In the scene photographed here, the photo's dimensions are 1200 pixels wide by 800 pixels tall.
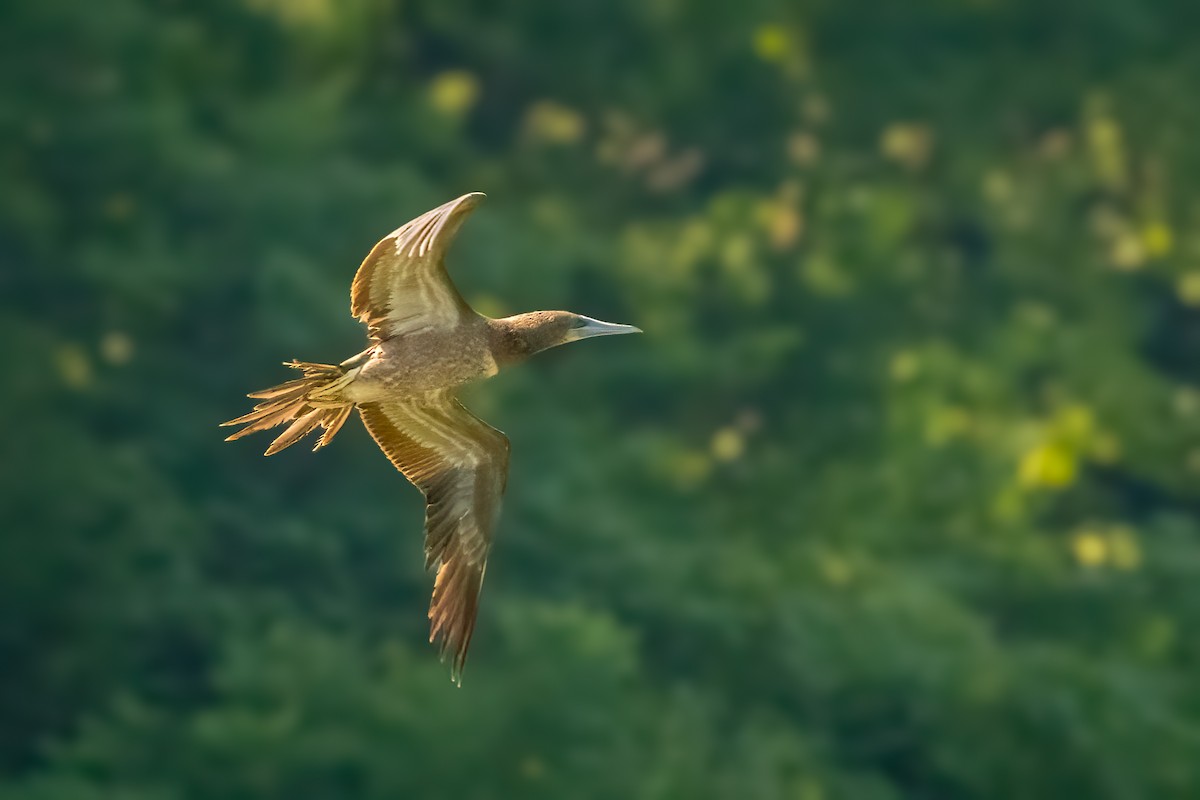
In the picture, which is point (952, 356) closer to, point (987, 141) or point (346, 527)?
point (987, 141)

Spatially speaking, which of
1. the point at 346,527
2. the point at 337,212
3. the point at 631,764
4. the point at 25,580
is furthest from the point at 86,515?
the point at 631,764

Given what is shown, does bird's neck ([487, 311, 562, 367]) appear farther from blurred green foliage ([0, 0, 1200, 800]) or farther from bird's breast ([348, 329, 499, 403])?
blurred green foliage ([0, 0, 1200, 800])

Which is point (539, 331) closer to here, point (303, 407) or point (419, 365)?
point (419, 365)

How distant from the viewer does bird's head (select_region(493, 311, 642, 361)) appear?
645 cm

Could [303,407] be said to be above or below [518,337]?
below

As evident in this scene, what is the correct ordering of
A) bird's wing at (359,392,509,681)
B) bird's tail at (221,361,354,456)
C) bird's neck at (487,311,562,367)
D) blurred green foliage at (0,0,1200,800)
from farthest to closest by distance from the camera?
blurred green foliage at (0,0,1200,800)
bird's wing at (359,392,509,681)
bird's neck at (487,311,562,367)
bird's tail at (221,361,354,456)

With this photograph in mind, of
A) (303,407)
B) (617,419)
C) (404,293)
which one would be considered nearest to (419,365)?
(404,293)

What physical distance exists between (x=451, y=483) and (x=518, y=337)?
78 centimetres

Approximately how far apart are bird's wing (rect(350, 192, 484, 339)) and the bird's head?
143 millimetres

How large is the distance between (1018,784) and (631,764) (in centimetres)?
293

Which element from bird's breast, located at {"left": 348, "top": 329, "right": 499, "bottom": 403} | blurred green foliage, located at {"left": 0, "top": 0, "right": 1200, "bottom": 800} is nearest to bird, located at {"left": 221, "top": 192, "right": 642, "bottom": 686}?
bird's breast, located at {"left": 348, "top": 329, "right": 499, "bottom": 403}

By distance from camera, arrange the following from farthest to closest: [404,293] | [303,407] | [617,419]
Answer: [617,419] → [303,407] → [404,293]

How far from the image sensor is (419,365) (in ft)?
20.9

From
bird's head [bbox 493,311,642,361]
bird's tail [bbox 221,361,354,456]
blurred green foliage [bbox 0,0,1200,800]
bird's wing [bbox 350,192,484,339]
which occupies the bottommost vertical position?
bird's tail [bbox 221,361,354,456]
